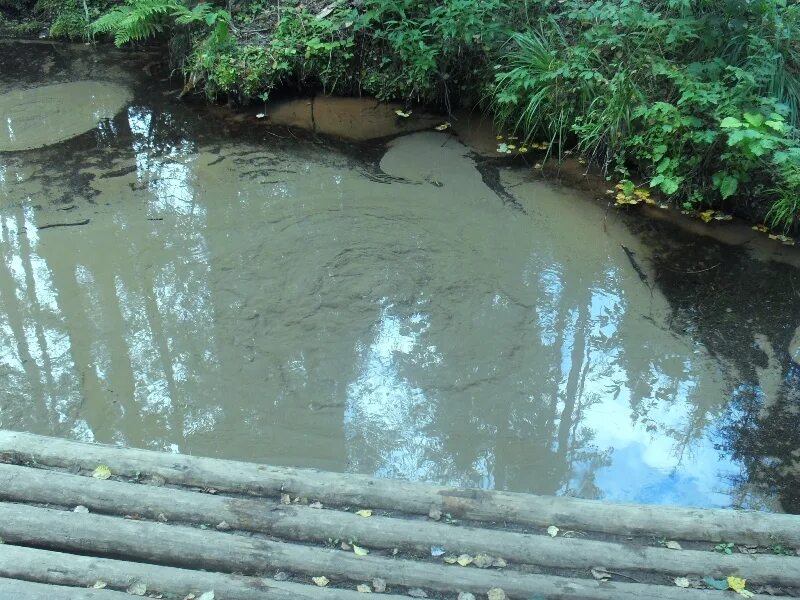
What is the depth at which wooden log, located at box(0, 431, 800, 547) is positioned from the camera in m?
2.80

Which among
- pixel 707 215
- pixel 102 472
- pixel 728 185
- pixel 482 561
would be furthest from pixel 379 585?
pixel 707 215

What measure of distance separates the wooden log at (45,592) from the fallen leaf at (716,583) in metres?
2.03

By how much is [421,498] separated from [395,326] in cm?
169

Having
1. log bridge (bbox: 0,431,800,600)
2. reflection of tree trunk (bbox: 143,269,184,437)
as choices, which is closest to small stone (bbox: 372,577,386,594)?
log bridge (bbox: 0,431,800,600)

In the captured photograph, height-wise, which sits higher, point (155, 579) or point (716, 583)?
point (155, 579)

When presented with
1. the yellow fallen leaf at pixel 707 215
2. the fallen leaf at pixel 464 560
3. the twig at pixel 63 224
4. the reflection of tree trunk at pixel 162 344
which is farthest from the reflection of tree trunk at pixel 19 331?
the yellow fallen leaf at pixel 707 215

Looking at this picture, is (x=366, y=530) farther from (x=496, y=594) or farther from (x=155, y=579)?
(x=155, y=579)

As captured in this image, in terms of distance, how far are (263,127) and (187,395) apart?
3.91 metres

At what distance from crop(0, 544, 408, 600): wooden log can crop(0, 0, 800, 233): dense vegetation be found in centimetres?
421

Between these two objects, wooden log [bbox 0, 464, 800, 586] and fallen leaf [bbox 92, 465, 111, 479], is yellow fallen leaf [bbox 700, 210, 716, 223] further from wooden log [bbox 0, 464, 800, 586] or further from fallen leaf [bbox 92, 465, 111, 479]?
fallen leaf [bbox 92, 465, 111, 479]

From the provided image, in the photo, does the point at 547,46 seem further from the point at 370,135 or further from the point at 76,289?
the point at 76,289

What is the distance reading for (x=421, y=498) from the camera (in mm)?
2885

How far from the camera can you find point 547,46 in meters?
6.64

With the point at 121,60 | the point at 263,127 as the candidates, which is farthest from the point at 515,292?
the point at 121,60
